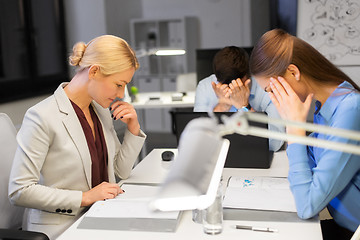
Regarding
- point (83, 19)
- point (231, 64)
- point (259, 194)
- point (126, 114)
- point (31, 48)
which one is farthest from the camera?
point (83, 19)

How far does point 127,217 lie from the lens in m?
1.34

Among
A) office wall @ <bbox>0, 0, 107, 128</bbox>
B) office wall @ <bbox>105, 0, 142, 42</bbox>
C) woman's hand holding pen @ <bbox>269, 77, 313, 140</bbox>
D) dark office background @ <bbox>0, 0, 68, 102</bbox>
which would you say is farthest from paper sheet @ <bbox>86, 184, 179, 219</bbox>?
office wall @ <bbox>105, 0, 142, 42</bbox>

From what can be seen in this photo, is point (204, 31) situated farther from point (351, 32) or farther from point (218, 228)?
point (218, 228)

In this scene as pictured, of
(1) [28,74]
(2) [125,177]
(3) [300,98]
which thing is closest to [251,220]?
(3) [300,98]

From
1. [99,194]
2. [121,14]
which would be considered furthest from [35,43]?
[99,194]

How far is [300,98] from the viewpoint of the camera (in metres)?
1.37

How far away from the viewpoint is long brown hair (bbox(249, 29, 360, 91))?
4.35 feet

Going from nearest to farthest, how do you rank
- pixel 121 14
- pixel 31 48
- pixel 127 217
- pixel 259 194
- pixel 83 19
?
pixel 127 217 < pixel 259 194 < pixel 31 48 < pixel 83 19 < pixel 121 14

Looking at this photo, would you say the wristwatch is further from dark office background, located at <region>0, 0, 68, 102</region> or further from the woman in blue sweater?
dark office background, located at <region>0, 0, 68, 102</region>

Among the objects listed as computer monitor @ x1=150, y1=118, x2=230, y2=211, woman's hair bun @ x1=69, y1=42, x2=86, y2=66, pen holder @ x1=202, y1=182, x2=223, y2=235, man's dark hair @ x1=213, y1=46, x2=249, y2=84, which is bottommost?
pen holder @ x1=202, y1=182, x2=223, y2=235

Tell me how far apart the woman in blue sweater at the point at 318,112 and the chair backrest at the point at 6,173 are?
1017 mm

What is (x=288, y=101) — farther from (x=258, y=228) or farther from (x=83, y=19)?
(x=83, y=19)

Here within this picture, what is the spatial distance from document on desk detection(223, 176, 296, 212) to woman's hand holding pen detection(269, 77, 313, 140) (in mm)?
272

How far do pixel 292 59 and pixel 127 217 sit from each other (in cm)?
73
